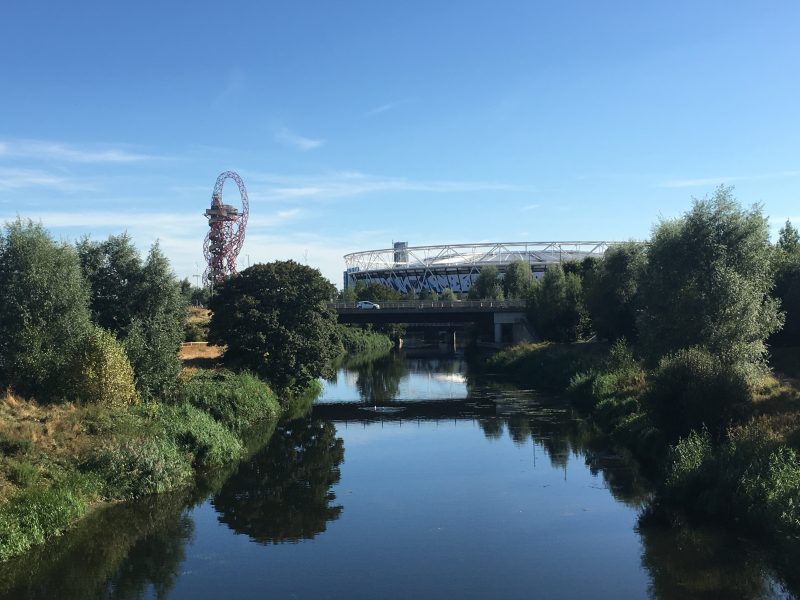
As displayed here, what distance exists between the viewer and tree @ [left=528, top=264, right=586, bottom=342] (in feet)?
224

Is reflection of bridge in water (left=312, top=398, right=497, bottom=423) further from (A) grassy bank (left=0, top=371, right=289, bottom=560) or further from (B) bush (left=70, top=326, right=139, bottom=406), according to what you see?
(B) bush (left=70, top=326, right=139, bottom=406)

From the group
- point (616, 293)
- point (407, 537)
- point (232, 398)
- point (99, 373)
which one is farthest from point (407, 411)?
point (407, 537)

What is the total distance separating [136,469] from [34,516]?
15.7ft

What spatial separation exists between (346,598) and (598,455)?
1661 centimetres

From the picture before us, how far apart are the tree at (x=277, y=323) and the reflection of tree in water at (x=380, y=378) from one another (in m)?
6.77

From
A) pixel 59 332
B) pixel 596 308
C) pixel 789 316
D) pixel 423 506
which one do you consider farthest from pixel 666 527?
pixel 596 308

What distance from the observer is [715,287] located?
31.7 meters

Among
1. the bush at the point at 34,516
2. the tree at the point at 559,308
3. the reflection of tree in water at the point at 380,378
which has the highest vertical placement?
the tree at the point at 559,308

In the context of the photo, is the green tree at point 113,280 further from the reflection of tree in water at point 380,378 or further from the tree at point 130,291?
the reflection of tree in water at point 380,378

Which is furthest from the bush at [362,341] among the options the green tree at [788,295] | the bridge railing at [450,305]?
the green tree at [788,295]

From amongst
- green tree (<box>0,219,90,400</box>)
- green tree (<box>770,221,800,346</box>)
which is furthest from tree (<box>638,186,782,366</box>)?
green tree (<box>0,219,90,400</box>)

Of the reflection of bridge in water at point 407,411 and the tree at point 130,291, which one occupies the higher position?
the tree at point 130,291

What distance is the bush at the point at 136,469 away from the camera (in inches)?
961

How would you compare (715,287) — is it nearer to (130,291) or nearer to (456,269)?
(130,291)
